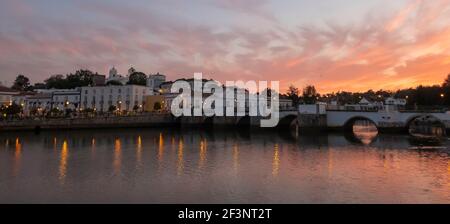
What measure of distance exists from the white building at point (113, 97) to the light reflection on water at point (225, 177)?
5284cm

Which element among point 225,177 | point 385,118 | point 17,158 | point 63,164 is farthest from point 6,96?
point 225,177

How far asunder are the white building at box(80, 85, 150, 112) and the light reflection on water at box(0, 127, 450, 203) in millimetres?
52835

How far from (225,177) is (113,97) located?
67.7m

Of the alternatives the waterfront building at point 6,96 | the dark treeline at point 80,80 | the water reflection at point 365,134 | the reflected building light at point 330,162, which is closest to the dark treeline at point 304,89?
the dark treeline at point 80,80

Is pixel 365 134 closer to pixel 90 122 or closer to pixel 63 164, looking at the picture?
pixel 90 122

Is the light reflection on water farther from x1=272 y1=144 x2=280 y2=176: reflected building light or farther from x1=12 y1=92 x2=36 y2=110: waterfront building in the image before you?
x1=12 y1=92 x2=36 y2=110: waterfront building

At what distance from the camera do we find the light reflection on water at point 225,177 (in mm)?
15156

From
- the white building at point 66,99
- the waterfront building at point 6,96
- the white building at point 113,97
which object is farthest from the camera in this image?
the white building at point 66,99

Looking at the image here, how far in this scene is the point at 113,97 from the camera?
8269 cm

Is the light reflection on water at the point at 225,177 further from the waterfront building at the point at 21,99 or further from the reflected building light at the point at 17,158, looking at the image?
the waterfront building at the point at 21,99

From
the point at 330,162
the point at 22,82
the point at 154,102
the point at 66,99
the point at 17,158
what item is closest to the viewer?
the point at 330,162

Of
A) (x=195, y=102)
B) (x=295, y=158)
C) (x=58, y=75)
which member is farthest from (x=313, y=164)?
(x=58, y=75)

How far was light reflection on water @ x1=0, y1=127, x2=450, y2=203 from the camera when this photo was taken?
49.7 ft
